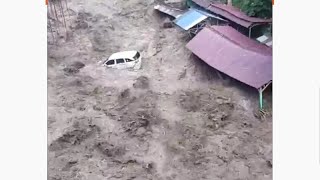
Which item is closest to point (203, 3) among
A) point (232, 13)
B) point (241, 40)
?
point (232, 13)

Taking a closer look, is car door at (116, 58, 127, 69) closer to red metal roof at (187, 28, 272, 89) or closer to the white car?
the white car

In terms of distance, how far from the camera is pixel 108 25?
593cm

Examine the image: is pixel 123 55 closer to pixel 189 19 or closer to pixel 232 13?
pixel 189 19

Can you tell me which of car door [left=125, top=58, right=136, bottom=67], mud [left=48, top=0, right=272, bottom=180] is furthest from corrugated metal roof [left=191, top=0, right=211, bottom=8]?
car door [left=125, top=58, right=136, bottom=67]

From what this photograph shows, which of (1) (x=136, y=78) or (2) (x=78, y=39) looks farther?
(2) (x=78, y=39)

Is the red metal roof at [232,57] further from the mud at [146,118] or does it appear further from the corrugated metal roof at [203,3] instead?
the corrugated metal roof at [203,3]

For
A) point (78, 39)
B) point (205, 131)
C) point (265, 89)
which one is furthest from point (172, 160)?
point (78, 39)

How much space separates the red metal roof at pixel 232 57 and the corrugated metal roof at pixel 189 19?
478 millimetres

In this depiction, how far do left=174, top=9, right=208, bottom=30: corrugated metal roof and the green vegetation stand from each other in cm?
64

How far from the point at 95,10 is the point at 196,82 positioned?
2.19 metres

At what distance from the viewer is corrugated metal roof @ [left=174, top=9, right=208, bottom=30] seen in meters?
5.48

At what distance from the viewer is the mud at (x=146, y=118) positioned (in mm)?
3420

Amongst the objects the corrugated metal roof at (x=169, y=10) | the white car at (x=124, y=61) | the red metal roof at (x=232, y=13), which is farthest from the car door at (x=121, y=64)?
the corrugated metal roof at (x=169, y=10)

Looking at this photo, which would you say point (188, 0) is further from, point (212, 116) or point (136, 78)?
point (212, 116)
